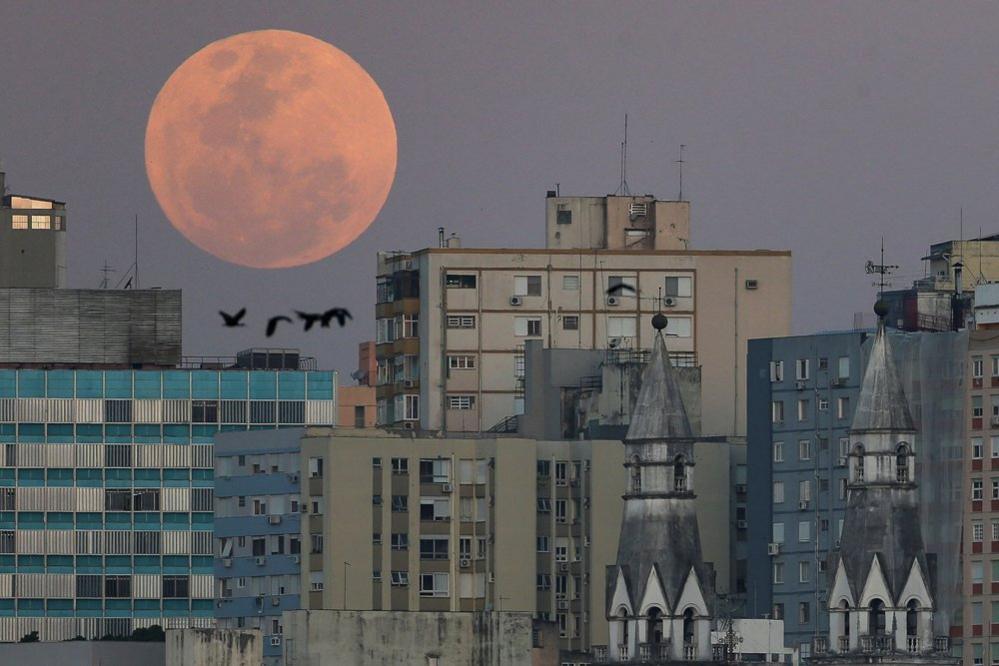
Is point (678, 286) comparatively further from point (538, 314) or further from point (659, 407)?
point (659, 407)

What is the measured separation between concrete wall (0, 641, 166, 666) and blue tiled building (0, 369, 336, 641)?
3118 centimetres

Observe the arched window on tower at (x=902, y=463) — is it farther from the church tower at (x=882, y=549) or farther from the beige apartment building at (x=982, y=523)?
the beige apartment building at (x=982, y=523)

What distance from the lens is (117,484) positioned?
191250mm

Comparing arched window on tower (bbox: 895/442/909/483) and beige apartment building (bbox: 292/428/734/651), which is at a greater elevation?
arched window on tower (bbox: 895/442/909/483)

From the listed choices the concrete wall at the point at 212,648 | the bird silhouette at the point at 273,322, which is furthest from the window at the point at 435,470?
the bird silhouette at the point at 273,322

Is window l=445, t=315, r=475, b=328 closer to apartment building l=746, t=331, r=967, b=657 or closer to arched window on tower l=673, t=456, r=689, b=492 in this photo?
apartment building l=746, t=331, r=967, b=657

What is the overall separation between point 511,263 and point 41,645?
1305 inches

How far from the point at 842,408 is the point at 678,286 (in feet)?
80.9

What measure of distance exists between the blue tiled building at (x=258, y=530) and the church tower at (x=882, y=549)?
26.1 metres

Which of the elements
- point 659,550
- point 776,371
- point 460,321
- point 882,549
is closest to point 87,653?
point 659,550

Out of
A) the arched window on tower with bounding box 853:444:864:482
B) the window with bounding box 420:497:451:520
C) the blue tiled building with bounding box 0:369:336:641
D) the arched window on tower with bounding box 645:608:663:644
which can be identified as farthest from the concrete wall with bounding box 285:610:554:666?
the blue tiled building with bounding box 0:369:336:641

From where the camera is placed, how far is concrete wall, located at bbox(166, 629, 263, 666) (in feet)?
492

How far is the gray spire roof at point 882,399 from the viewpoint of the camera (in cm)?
14488

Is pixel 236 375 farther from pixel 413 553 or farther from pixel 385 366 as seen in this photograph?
pixel 413 553
